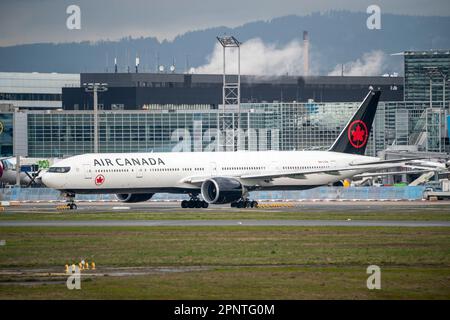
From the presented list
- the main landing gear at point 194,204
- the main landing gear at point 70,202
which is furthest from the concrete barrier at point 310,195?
the main landing gear at point 70,202

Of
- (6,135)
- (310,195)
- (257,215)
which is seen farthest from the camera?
(6,135)

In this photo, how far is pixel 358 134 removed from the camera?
108188 millimetres

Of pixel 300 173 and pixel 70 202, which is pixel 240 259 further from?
pixel 300 173

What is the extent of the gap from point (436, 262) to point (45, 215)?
43.3 meters

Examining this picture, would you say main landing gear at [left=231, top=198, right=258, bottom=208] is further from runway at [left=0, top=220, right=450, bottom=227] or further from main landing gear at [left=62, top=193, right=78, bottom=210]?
runway at [left=0, top=220, right=450, bottom=227]

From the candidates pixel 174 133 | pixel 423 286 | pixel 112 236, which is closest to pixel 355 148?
pixel 112 236

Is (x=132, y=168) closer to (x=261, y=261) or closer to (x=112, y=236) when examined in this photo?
(x=112, y=236)

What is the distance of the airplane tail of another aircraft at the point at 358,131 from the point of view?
352 feet

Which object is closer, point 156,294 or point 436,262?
point 156,294

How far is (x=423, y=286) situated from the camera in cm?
3862

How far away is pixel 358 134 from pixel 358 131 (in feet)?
1.21

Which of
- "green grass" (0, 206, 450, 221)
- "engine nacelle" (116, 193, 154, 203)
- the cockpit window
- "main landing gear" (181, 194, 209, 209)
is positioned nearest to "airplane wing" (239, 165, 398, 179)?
"main landing gear" (181, 194, 209, 209)

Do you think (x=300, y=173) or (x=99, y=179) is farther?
(x=300, y=173)

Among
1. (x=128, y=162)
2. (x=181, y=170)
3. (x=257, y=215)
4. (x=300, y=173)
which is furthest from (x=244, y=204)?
(x=257, y=215)
